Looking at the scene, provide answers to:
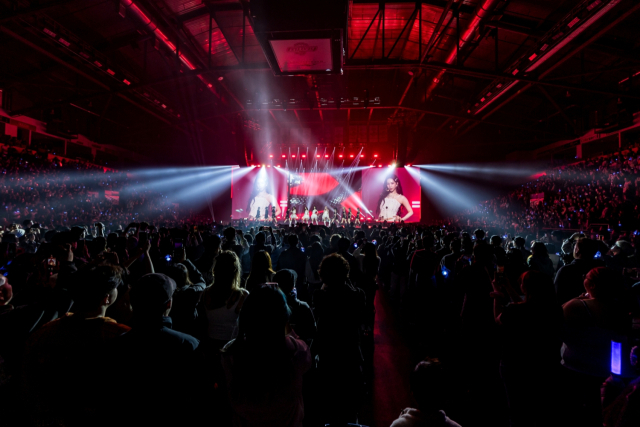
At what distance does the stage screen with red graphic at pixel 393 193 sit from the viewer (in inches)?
727

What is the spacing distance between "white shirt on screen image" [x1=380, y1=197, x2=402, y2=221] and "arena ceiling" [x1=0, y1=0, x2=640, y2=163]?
150 inches

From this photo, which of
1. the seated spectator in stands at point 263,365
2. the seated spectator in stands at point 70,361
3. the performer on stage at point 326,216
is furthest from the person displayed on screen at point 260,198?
the seated spectator in stands at point 263,365

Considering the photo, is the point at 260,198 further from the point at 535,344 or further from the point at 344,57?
the point at 535,344

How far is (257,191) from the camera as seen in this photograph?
19.3m

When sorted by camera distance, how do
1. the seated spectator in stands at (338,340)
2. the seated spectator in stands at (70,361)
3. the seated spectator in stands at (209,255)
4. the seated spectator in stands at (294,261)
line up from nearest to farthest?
the seated spectator in stands at (70,361) → the seated spectator in stands at (338,340) → the seated spectator in stands at (209,255) → the seated spectator in stands at (294,261)

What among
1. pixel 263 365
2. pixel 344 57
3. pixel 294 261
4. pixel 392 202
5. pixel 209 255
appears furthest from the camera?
pixel 392 202

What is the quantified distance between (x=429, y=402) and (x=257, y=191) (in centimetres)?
1853

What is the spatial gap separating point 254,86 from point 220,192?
8573mm

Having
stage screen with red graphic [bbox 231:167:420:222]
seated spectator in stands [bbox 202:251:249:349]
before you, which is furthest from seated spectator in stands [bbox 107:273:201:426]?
stage screen with red graphic [bbox 231:167:420:222]

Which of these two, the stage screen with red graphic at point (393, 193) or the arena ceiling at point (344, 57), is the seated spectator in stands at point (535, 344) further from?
the stage screen with red graphic at point (393, 193)

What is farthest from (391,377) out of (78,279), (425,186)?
(425,186)

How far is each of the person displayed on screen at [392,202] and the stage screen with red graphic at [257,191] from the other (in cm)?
512

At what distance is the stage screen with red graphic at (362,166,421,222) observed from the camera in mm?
18453

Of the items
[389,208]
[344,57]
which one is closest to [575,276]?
[344,57]
